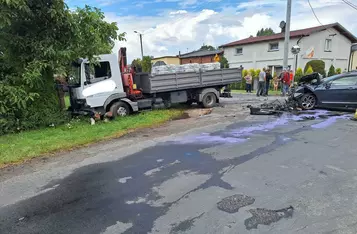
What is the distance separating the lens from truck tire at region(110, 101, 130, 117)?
35.6 feet

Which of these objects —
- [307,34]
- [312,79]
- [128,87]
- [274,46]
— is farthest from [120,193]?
[274,46]

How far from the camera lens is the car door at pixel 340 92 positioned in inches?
401

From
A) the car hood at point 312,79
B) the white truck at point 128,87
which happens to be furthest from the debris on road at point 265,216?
the car hood at point 312,79

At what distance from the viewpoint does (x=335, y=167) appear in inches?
196

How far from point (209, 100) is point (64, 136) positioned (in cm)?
735

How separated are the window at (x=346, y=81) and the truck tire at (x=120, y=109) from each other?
8048mm

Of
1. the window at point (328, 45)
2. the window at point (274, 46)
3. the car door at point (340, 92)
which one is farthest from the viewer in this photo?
the window at point (328, 45)

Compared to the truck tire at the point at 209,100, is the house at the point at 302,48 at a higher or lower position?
higher

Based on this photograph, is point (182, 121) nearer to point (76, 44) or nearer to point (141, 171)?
point (76, 44)

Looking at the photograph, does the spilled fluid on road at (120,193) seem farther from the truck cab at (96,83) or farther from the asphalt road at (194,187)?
the truck cab at (96,83)

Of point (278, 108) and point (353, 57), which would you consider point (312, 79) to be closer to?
point (278, 108)

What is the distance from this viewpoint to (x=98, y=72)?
10.6m

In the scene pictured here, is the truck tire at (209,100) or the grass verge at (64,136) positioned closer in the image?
the grass verge at (64,136)

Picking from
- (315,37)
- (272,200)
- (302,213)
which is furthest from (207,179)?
(315,37)
